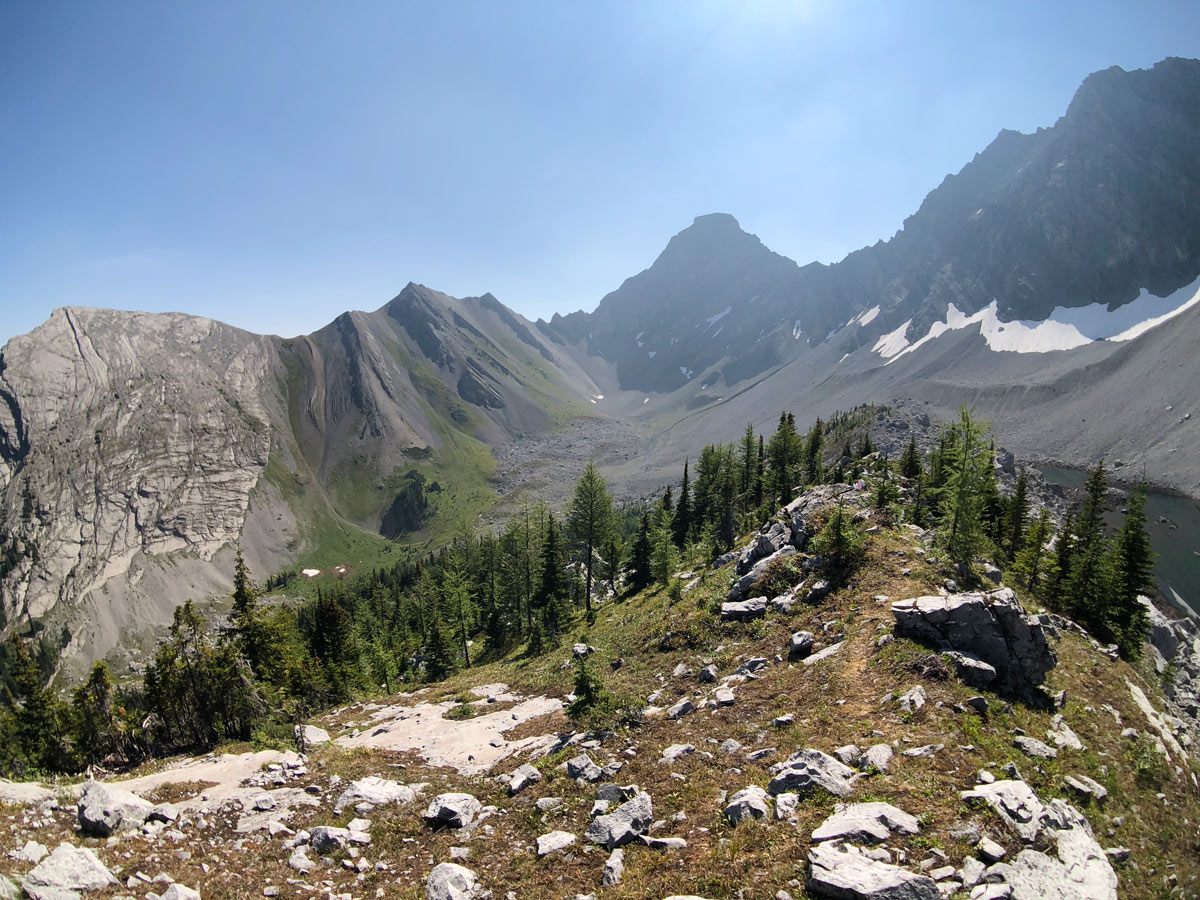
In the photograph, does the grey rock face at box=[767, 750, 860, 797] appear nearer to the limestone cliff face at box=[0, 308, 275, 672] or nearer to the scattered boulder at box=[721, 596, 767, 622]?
the scattered boulder at box=[721, 596, 767, 622]

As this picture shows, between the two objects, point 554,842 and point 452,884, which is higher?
point 452,884

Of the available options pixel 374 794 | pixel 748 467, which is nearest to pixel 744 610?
pixel 374 794

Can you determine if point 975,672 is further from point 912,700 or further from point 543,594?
point 543,594

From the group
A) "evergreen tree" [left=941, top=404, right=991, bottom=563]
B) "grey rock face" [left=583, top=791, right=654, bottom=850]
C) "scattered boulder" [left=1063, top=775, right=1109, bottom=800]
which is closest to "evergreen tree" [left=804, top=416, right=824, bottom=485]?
"evergreen tree" [left=941, top=404, right=991, bottom=563]

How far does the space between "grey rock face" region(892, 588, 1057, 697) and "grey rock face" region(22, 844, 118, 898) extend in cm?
2183

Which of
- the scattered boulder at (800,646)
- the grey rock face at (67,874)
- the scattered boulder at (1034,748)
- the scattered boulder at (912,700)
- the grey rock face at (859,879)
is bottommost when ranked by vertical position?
the scattered boulder at (1034,748)

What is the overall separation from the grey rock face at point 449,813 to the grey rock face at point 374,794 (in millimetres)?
1965

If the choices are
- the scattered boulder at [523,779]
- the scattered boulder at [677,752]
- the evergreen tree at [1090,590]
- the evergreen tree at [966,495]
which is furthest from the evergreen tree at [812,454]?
the scattered boulder at [523,779]

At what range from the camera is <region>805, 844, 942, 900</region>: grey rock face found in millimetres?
8188

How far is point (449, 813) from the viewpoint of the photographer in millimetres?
13664

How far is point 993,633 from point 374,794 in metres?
20.5

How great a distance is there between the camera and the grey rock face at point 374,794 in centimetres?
1504

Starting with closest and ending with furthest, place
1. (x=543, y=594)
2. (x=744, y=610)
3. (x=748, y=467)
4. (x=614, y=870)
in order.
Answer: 1. (x=614, y=870)
2. (x=744, y=610)
3. (x=543, y=594)
4. (x=748, y=467)

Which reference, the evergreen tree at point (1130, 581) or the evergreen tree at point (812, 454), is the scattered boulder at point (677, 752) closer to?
the evergreen tree at point (1130, 581)
